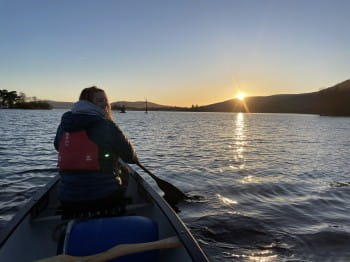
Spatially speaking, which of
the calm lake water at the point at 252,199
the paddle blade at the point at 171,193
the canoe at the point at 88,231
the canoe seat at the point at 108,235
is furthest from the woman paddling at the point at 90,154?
the paddle blade at the point at 171,193

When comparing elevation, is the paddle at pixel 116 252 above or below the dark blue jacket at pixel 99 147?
below

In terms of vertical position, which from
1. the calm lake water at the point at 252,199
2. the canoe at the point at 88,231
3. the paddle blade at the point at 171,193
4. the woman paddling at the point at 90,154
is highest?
the woman paddling at the point at 90,154

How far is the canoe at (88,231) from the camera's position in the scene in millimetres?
3771

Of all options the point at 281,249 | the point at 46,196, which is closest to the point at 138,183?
the point at 46,196

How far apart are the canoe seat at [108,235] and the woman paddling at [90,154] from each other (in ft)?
3.68

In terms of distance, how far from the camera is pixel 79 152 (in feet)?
16.0

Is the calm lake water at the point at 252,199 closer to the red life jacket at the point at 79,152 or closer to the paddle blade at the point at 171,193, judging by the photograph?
the paddle blade at the point at 171,193

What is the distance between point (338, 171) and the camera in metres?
17.3

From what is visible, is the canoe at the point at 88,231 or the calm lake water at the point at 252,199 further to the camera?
the calm lake water at the point at 252,199

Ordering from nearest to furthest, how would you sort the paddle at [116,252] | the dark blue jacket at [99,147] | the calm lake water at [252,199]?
the paddle at [116,252], the dark blue jacket at [99,147], the calm lake water at [252,199]

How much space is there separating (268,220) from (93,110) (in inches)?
242

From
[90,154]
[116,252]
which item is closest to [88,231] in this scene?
[116,252]

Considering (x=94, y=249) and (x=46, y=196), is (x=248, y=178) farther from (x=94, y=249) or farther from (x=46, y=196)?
(x=94, y=249)

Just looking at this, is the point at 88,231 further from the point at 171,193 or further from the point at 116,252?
the point at 171,193
